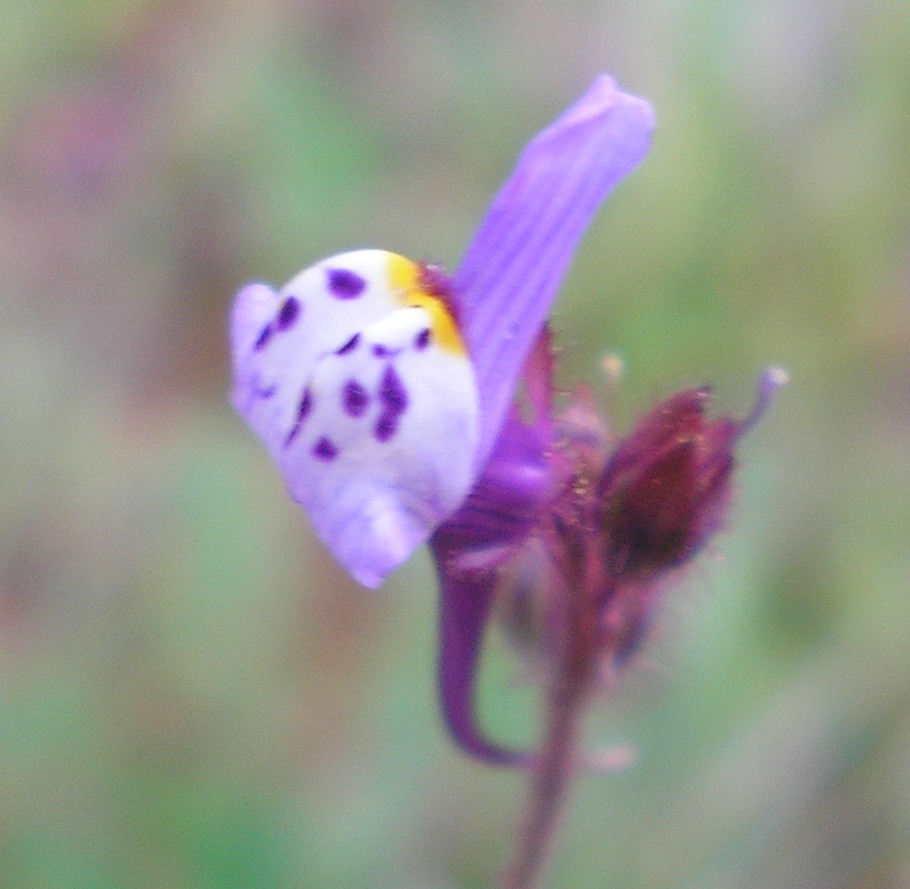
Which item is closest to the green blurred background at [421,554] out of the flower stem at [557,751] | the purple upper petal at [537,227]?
the flower stem at [557,751]

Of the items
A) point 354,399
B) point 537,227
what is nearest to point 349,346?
point 354,399

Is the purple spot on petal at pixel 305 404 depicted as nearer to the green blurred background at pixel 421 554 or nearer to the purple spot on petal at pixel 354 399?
the purple spot on petal at pixel 354 399

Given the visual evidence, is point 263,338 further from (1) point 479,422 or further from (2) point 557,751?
(2) point 557,751

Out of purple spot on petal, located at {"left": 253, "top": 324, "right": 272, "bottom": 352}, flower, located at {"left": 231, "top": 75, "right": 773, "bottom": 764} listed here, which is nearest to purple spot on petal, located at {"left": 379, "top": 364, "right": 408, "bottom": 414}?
flower, located at {"left": 231, "top": 75, "right": 773, "bottom": 764}

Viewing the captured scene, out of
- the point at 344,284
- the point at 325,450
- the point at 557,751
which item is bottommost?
the point at 557,751

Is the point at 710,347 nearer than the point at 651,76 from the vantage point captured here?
Yes

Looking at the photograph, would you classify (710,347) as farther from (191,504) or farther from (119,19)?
(119,19)

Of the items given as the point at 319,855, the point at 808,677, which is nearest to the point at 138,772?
the point at 319,855

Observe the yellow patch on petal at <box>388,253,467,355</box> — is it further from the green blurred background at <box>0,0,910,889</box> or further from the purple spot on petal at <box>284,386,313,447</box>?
the green blurred background at <box>0,0,910,889</box>
